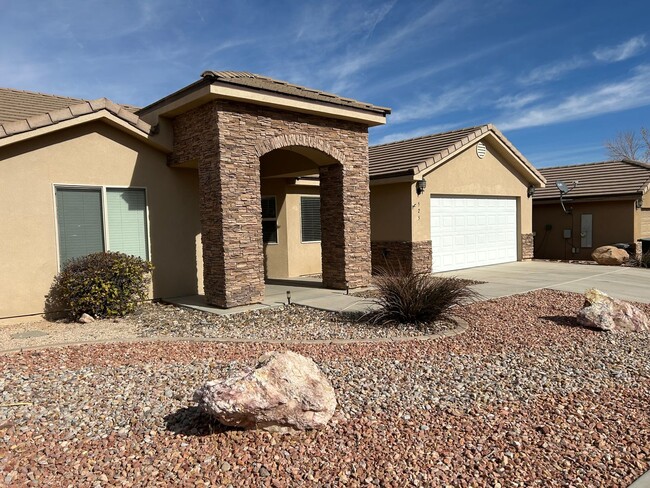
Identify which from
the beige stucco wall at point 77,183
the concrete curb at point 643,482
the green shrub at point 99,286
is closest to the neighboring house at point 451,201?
the beige stucco wall at point 77,183

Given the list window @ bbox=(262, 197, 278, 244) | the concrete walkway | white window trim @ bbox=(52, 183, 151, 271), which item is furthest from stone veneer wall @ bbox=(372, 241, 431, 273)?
white window trim @ bbox=(52, 183, 151, 271)

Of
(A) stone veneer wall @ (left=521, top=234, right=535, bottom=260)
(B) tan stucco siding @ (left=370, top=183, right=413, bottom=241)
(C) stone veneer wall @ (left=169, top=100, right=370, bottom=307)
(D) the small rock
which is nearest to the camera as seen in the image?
(C) stone veneer wall @ (left=169, top=100, right=370, bottom=307)

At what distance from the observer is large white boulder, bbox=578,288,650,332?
7.71 meters

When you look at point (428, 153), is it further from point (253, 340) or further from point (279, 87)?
point (253, 340)

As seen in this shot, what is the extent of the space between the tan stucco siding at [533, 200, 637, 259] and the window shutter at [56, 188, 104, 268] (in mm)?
17824

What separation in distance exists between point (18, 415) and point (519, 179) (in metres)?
17.1

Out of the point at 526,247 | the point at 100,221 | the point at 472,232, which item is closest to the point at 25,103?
the point at 100,221

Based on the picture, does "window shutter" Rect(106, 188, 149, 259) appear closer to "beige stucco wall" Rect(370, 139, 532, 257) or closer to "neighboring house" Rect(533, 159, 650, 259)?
"beige stucco wall" Rect(370, 139, 532, 257)

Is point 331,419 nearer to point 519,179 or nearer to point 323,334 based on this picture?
point 323,334

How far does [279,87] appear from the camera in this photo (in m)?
10.3

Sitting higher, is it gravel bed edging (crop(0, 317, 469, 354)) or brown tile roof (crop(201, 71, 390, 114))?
brown tile roof (crop(201, 71, 390, 114))

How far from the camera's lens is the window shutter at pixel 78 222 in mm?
9469

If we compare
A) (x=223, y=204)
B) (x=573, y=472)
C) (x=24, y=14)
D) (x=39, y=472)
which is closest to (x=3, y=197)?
(x=223, y=204)

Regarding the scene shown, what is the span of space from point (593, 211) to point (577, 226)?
826 mm
